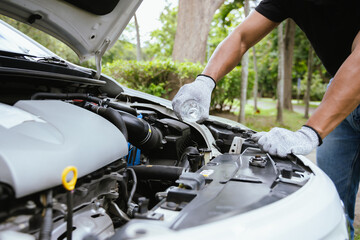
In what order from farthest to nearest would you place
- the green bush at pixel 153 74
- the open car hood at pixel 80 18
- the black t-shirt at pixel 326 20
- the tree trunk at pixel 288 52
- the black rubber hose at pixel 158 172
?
the tree trunk at pixel 288 52
the green bush at pixel 153 74
the open car hood at pixel 80 18
the black t-shirt at pixel 326 20
the black rubber hose at pixel 158 172

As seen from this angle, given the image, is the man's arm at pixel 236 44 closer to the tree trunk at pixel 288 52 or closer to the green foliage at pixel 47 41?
the tree trunk at pixel 288 52

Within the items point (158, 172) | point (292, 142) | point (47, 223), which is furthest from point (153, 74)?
point (47, 223)

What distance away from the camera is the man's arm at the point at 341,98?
137 cm

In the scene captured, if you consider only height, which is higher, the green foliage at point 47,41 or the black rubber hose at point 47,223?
the green foliage at point 47,41

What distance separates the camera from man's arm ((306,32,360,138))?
54.1 inches

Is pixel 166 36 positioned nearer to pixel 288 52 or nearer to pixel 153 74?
pixel 288 52

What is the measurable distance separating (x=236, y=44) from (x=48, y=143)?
1419mm

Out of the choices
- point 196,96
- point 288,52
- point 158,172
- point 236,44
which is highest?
point 236,44

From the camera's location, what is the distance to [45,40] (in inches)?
477

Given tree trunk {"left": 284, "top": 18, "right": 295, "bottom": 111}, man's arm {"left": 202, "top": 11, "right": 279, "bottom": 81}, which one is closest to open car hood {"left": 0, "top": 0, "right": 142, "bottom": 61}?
man's arm {"left": 202, "top": 11, "right": 279, "bottom": 81}

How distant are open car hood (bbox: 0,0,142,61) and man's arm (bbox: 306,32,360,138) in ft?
Answer: 4.28

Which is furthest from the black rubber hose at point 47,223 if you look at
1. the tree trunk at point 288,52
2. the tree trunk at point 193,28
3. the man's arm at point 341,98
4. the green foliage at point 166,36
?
the green foliage at point 166,36

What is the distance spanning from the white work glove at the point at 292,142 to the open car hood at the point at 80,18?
48.6 inches

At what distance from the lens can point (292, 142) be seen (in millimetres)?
1412
